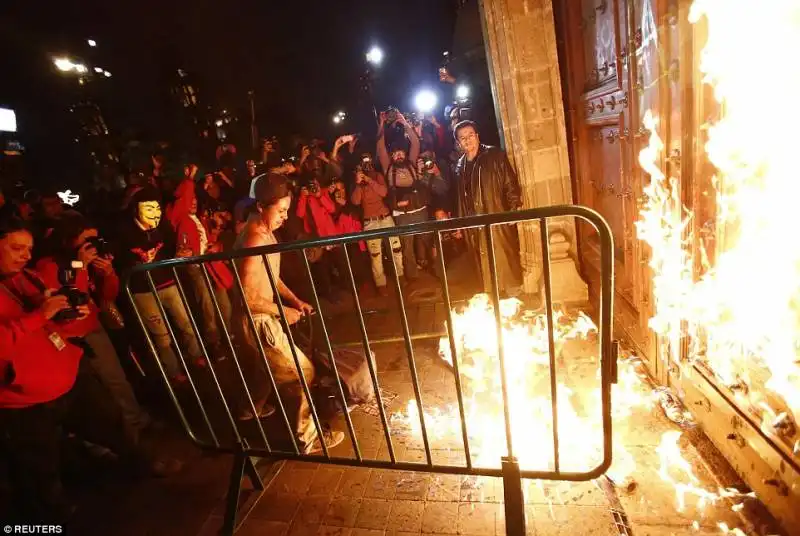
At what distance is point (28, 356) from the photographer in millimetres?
3119

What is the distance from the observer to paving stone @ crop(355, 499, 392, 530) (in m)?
3.01

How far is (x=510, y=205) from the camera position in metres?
5.63

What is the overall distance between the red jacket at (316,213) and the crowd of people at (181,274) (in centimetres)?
2

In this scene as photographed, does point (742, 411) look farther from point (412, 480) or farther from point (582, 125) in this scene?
point (582, 125)

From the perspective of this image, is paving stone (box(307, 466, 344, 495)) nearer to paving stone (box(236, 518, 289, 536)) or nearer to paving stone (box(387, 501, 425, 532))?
paving stone (box(236, 518, 289, 536))

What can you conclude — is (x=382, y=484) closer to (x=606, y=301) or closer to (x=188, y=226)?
(x=606, y=301)

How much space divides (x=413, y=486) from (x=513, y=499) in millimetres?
1005

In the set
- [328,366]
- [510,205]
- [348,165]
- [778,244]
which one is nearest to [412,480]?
[328,366]

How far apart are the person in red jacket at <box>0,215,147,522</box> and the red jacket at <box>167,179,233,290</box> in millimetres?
2224

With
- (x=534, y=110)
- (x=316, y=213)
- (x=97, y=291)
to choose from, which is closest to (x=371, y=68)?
(x=316, y=213)

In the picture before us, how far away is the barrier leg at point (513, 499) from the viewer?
2.48 meters

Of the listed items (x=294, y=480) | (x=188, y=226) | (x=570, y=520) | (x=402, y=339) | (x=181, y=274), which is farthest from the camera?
(x=181, y=274)

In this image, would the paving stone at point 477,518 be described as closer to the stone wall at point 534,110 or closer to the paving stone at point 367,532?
the paving stone at point 367,532

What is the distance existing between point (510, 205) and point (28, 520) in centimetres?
588
